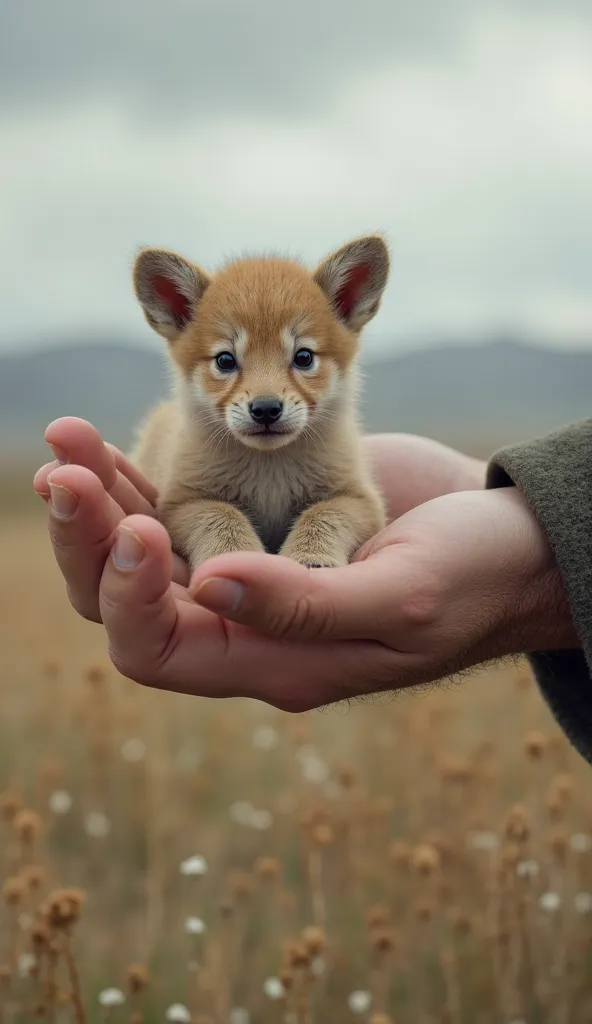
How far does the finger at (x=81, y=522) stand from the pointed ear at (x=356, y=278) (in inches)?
44.7

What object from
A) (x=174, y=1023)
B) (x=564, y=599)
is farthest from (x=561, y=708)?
(x=174, y=1023)

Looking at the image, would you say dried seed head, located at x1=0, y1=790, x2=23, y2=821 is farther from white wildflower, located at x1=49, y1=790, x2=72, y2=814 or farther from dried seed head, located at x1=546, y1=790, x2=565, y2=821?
dried seed head, located at x1=546, y1=790, x2=565, y2=821

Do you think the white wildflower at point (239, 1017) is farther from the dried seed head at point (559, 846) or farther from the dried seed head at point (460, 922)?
the dried seed head at point (559, 846)

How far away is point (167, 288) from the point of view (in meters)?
3.23

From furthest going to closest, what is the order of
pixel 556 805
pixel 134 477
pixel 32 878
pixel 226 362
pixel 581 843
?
pixel 581 843 → pixel 556 805 → pixel 32 878 → pixel 134 477 → pixel 226 362

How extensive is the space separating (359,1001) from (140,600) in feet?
6.52

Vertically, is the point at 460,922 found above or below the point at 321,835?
below

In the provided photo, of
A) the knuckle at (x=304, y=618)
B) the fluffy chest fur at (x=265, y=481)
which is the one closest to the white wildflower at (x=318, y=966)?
the fluffy chest fur at (x=265, y=481)

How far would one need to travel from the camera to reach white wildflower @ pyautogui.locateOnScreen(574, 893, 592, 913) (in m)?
3.69

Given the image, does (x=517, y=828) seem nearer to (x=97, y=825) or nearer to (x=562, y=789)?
(x=562, y=789)

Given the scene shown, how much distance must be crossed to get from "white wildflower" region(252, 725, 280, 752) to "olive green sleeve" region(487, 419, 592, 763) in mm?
2541

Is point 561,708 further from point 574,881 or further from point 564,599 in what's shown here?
point 574,881

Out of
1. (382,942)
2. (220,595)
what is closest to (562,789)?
(382,942)

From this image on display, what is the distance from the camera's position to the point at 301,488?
3145mm
